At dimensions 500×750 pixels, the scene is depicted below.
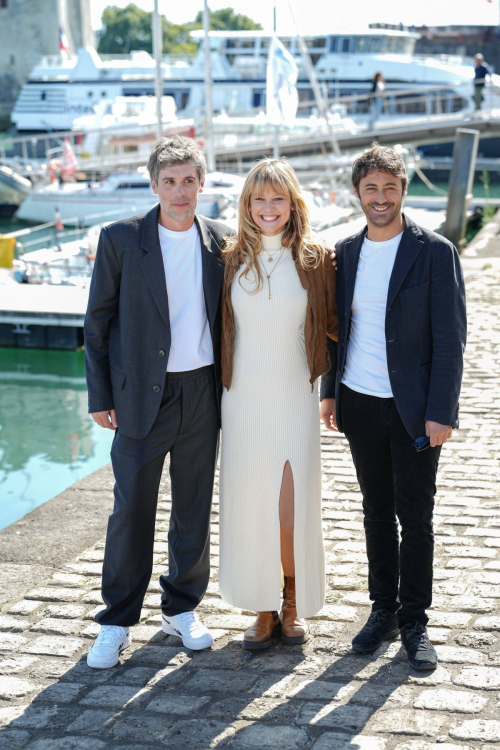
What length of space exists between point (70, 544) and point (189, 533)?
1226 millimetres

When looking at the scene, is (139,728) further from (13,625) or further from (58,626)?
(13,625)

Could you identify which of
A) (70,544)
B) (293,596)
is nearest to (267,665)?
(293,596)

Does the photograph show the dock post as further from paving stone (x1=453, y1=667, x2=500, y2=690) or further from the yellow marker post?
paving stone (x1=453, y1=667, x2=500, y2=690)

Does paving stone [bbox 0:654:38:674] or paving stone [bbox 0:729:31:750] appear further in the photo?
paving stone [bbox 0:654:38:674]

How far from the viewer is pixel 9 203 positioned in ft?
100.0

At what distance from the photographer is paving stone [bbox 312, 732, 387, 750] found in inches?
106

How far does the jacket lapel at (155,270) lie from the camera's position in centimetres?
324

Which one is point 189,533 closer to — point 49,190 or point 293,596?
point 293,596

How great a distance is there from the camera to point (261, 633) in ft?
11.2

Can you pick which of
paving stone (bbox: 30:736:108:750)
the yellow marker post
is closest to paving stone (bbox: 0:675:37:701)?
paving stone (bbox: 30:736:108:750)

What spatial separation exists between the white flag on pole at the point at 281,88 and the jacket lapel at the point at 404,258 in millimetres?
15172

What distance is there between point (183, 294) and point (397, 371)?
79 centimetres

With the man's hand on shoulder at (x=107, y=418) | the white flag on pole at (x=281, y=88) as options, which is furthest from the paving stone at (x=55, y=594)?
the white flag on pole at (x=281, y=88)

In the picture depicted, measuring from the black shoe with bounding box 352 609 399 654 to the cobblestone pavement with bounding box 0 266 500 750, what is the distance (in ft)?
0.13
